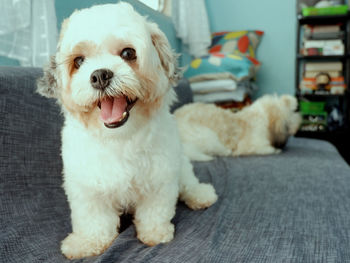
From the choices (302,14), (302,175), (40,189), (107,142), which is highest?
(302,14)

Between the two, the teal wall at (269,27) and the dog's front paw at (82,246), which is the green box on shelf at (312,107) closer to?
the teal wall at (269,27)

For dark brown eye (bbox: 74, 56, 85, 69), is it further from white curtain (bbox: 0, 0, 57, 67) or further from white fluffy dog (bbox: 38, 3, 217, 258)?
white curtain (bbox: 0, 0, 57, 67)

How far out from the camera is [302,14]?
377 centimetres

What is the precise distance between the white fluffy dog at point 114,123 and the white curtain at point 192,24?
2736mm

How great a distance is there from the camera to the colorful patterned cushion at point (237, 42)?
3.93m

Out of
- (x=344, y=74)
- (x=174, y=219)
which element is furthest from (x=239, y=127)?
(x=344, y=74)

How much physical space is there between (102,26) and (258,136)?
2033 mm

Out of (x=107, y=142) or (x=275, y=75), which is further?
(x=275, y=75)

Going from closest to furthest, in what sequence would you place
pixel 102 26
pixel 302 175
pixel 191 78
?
1. pixel 102 26
2. pixel 302 175
3. pixel 191 78

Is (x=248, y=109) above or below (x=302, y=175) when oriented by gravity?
above

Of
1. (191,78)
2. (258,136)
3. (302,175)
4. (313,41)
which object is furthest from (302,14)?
(302,175)

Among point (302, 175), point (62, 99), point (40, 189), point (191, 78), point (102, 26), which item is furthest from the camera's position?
point (191, 78)

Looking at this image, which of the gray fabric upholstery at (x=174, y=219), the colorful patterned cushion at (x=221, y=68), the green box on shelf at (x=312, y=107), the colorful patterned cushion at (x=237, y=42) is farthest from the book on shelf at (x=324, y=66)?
the gray fabric upholstery at (x=174, y=219)

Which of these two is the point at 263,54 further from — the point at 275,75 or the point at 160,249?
the point at 160,249
